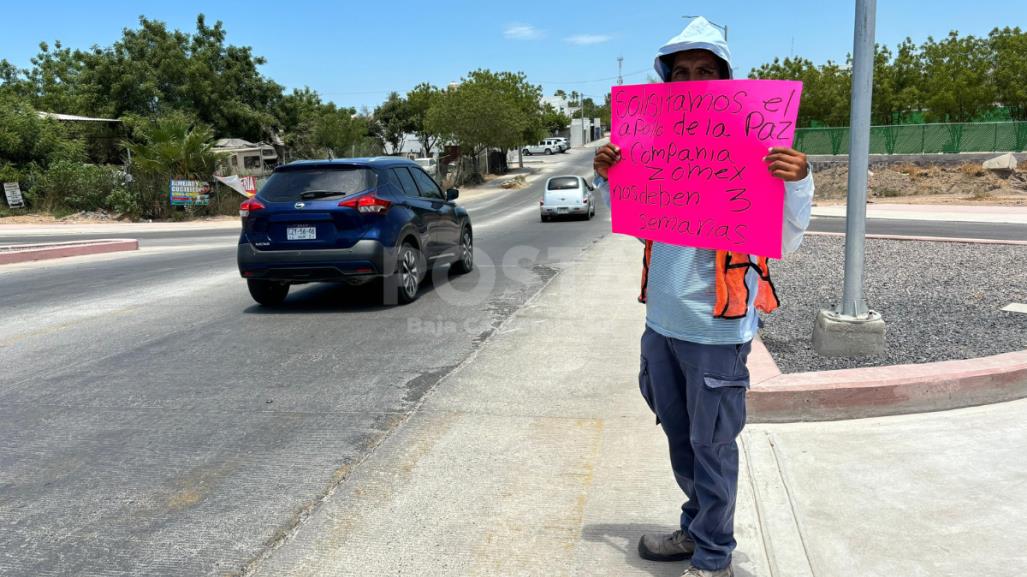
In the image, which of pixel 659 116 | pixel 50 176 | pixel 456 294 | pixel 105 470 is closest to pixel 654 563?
pixel 659 116

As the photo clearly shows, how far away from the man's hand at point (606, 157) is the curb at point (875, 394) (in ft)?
6.59

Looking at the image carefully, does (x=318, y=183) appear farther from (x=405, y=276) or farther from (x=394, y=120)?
(x=394, y=120)

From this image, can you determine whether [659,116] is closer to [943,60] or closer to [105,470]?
[105,470]

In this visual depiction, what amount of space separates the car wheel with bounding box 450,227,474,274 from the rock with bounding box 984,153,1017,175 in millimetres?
30425

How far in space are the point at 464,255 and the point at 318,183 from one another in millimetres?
3288

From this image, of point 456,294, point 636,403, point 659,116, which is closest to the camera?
point 659,116

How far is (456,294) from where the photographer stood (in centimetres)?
991

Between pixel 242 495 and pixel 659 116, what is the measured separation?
273 centimetres

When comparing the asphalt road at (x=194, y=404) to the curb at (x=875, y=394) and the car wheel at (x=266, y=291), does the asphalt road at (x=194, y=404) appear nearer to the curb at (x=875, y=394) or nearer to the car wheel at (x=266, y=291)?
the car wheel at (x=266, y=291)

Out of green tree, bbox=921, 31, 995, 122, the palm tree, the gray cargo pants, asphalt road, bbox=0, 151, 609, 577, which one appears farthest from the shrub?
green tree, bbox=921, 31, 995, 122

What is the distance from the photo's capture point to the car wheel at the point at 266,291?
9031mm

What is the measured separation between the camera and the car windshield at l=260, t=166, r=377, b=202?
865 centimetres

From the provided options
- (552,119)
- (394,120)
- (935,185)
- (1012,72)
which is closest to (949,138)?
(935,185)

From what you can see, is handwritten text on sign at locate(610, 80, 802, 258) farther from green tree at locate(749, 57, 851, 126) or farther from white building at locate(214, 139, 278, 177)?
green tree at locate(749, 57, 851, 126)
